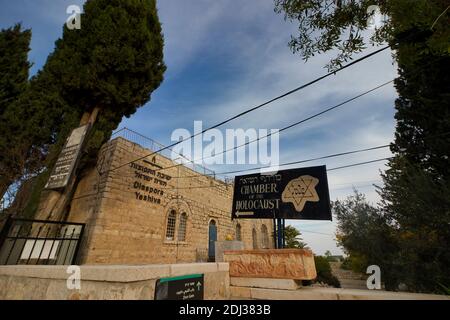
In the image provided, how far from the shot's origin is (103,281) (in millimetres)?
2254

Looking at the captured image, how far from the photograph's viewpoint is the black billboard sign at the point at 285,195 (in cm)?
524

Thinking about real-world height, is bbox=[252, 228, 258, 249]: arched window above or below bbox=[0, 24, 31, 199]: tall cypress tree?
below

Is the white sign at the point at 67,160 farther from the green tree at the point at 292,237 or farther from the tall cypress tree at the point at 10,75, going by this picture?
the green tree at the point at 292,237

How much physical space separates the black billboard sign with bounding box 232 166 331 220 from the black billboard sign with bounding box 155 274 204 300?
3.22 metres

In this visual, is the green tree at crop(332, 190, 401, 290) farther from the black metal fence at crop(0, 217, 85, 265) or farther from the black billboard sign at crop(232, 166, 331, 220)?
the black metal fence at crop(0, 217, 85, 265)

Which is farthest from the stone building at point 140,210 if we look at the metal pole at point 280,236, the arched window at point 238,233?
the metal pole at point 280,236

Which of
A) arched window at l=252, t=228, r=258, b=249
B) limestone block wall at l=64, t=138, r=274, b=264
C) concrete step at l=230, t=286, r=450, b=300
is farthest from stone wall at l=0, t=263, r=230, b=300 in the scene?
arched window at l=252, t=228, r=258, b=249

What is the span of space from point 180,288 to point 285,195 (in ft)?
12.4

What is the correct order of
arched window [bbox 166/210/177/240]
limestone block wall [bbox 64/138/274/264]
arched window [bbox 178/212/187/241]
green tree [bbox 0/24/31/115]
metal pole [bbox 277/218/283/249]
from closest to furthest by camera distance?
metal pole [bbox 277/218/283/249]
limestone block wall [bbox 64/138/274/264]
green tree [bbox 0/24/31/115]
arched window [bbox 166/210/177/240]
arched window [bbox 178/212/187/241]

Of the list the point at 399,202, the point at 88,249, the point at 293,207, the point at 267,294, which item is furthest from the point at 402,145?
the point at 88,249

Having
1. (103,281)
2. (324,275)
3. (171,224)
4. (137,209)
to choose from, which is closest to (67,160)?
(137,209)

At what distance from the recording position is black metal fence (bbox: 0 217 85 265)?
5.65m

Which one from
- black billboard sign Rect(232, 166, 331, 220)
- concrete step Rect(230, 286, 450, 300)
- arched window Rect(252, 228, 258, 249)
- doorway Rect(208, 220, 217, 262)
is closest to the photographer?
concrete step Rect(230, 286, 450, 300)

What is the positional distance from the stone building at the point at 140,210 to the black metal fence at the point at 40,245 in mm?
465
